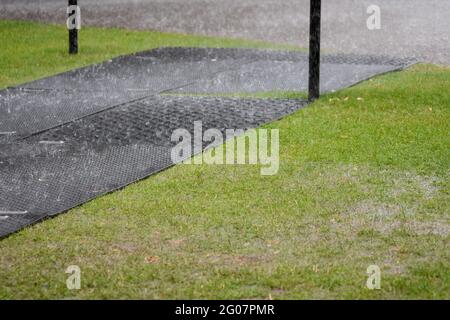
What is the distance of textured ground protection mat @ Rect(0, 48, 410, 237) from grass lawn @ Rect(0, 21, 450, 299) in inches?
17.2

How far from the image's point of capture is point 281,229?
6.61 meters

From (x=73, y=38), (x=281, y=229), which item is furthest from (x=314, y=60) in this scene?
(x=73, y=38)

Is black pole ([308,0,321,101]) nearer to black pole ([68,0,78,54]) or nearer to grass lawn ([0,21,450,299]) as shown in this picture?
grass lawn ([0,21,450,299])

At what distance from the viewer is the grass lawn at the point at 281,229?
5.63m

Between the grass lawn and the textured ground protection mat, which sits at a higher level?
the textured ground protection mat

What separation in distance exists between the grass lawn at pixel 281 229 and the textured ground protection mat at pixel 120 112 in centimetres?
44

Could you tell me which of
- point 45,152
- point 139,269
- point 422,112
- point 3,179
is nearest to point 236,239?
point 139,269

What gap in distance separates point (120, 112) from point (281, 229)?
4.46 m

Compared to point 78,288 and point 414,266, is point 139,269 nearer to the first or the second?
point 78,288

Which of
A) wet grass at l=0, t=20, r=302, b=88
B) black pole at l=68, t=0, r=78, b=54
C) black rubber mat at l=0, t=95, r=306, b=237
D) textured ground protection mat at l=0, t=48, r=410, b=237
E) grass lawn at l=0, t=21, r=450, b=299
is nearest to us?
grass lawn at l=0, t=21, r=450, b=299

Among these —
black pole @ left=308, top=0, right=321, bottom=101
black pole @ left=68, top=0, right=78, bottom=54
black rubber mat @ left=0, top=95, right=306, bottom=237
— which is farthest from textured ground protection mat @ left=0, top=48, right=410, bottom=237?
black pole @ left=68, top=0, right=78, bottom=54

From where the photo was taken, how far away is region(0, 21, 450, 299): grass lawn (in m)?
5.63

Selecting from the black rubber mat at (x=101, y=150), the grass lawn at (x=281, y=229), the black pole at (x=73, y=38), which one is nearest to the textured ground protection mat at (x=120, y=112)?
the black rubber mat at (x=101, y=150)

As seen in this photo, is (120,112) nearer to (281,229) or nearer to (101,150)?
(101,150)
